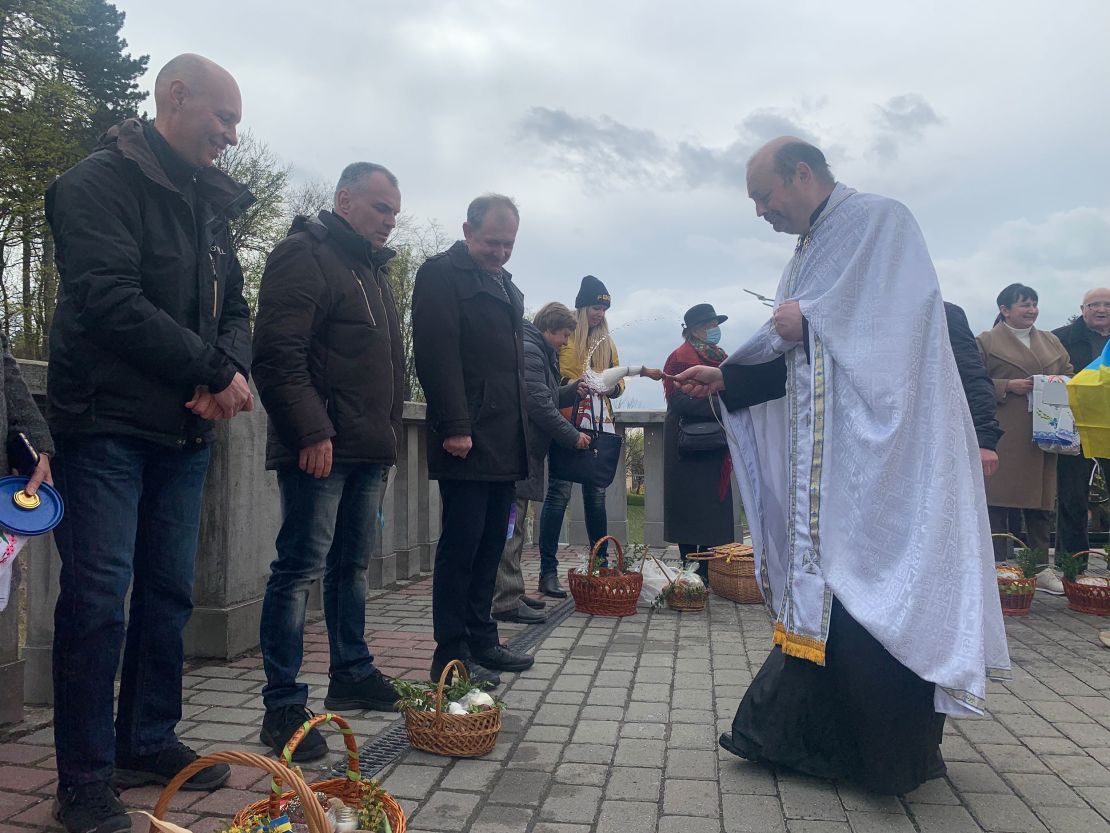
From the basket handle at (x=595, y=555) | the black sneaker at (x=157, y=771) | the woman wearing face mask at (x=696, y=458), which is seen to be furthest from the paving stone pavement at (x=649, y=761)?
the woman wearing face mask at (x=696, y=458)

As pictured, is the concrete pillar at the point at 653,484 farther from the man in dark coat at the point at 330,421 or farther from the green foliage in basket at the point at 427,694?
the green foliage in basket at the point at 427,694

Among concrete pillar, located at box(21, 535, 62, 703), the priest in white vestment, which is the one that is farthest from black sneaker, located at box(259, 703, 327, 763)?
the priest in white vestment

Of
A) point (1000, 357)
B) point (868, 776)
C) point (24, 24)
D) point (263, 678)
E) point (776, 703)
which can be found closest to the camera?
point (868, 776)

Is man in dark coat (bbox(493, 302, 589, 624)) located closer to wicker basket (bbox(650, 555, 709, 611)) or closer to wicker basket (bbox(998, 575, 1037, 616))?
wicker basket (bbox(650, 555, 709, 611))

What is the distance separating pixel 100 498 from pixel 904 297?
103 inches

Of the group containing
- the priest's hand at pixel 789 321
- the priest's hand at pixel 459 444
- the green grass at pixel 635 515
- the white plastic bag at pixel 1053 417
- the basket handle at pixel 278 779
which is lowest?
the green grass at pixel 635 515

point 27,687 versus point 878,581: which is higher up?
point 878,581

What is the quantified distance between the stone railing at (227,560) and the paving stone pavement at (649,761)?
0.20 meters

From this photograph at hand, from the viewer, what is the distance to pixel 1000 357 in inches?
284

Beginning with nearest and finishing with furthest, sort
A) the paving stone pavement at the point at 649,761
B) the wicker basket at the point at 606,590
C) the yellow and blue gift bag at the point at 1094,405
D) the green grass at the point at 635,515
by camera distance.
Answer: the paving stone pavement at the point at 649,761 < the yellow and blue gift bag at the point at 1094,405 < the wicker basket at the point at 606,590 < the green grass at the point at 635,515

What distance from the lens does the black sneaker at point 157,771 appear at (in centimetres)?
299

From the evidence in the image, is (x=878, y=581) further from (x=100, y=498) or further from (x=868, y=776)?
(x=100, y=498)

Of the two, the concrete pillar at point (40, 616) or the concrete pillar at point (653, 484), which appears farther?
the concrete pillar at point (653, 484)

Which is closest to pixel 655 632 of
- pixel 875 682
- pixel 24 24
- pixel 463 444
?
pixel 463 444
